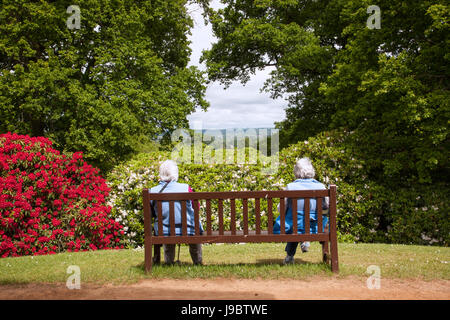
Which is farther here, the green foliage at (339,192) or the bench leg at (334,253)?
the green foliage at (339,192)

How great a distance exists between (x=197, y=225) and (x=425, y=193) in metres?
6.37

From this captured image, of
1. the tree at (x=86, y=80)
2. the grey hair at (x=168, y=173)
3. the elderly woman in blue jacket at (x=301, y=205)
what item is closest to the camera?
the elderly woman in blue jacket at (x=301, y=205)

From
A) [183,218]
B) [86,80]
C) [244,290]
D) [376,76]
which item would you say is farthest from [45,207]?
[86,80]

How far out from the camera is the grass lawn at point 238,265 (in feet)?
13.9

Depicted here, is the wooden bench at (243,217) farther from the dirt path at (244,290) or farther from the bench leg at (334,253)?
the dirt path at (244,290)


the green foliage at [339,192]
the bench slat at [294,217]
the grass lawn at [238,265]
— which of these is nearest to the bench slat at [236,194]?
the bench slat at [294,217]

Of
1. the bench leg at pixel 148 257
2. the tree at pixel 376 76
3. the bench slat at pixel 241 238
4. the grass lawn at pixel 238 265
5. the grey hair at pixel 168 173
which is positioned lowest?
the grass lawn at pixel 238 265

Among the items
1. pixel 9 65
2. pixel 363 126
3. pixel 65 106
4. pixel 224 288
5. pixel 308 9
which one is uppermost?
pixel 308 9

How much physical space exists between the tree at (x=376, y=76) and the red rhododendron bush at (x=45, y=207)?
584cm

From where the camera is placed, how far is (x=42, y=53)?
1496cm

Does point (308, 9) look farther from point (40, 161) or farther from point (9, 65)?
point (40, 161)

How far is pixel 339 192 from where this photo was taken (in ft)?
26.4

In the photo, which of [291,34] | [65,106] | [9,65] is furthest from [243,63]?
[9,65]

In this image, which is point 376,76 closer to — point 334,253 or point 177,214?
point 334,253
